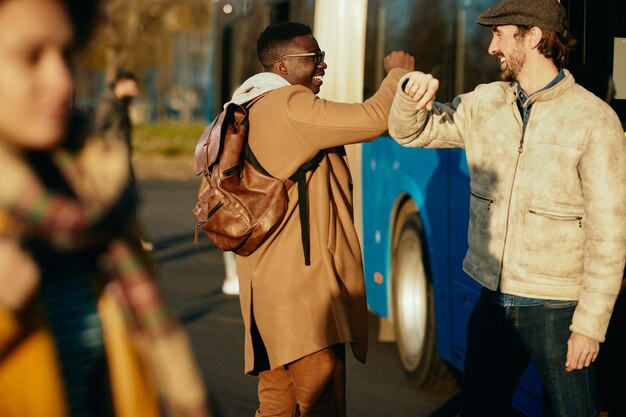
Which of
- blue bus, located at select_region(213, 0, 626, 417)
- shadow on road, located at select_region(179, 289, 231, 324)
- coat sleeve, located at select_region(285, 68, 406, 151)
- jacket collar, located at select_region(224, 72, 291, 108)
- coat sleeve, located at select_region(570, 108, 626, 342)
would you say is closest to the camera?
coat sleeve, located at select_region(570, 108, 626, 342)

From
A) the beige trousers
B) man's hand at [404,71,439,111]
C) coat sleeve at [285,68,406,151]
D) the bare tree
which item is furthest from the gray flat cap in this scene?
the bare tree

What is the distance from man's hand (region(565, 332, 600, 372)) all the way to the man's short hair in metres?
1.48

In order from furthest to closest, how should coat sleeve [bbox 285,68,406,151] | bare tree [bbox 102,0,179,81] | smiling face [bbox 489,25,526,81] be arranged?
bare tree [bbox 102,0,179,81] → coat sleeve [bbox 285,68,406,151] → smiling face [bbox 489,25,526,81]

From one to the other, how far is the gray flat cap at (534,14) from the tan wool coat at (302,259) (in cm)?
43

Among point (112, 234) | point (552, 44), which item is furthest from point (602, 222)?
point (112, 234)

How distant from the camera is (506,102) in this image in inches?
141

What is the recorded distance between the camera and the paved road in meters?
6.18

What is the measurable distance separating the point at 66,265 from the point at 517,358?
7.09 feet

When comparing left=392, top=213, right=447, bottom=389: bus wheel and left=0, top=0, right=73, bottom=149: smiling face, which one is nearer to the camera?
left=0, top=0, right=73, bottom=149: smiling face

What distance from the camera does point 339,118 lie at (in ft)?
12.0

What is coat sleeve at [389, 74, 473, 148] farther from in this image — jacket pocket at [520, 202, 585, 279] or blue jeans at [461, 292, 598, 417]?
blue jeans at [461, 292, 598, 417]

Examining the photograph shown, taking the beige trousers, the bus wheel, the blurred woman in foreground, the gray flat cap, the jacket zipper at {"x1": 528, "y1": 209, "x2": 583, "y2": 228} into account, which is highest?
the gray flat cap

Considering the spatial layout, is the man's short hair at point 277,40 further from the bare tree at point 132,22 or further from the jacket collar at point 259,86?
the bare tree at point 132,22

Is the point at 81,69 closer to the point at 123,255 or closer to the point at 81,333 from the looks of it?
the point at 123,255
